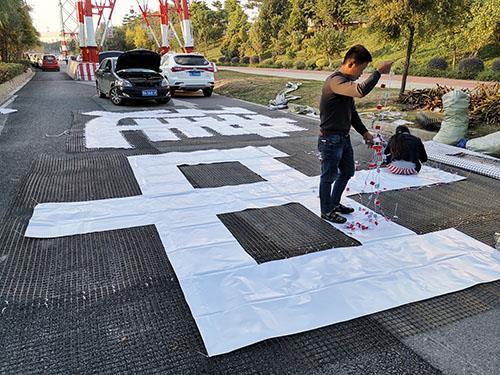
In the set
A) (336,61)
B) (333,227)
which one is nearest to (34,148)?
(333,227)

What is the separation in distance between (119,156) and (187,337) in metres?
4.06

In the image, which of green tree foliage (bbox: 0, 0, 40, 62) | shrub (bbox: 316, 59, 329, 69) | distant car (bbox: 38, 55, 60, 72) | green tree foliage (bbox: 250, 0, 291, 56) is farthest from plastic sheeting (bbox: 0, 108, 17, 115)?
green tree foliage (bbox: 250, 0, 291, 56)

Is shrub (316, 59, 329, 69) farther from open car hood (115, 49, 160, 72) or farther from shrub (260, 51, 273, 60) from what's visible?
open car hood (115, 49, 160, 72)

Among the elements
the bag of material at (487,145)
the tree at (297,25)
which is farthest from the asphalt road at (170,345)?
the tree at (297,25)

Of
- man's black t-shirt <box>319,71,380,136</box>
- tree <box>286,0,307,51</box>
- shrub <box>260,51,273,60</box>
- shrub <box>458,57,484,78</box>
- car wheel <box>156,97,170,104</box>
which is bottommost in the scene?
car wheel <box>156,97,170,104</box>

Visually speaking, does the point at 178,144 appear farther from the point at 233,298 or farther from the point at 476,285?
the point at 476,285

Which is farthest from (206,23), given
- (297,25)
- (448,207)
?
(448,207)

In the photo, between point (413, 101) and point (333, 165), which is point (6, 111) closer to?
point (333, 165)

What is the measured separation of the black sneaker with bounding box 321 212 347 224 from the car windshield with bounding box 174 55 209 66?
1057 centimetres

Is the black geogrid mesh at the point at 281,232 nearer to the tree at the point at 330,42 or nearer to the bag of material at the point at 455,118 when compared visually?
the bag of material at the point at 455,118

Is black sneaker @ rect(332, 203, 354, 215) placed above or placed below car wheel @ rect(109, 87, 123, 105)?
below

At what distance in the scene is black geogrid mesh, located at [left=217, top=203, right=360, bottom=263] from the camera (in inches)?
122

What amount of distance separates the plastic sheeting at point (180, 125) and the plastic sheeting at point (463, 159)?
2.60 metres

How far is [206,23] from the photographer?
47.9 meters
